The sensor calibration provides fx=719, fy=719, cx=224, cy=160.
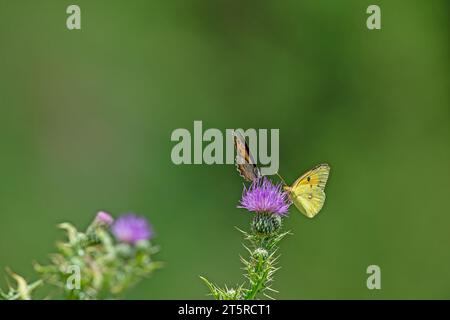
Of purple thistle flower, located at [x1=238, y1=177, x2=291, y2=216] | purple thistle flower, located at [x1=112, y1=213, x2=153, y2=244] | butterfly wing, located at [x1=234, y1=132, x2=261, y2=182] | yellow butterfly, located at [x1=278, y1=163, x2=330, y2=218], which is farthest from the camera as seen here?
yellow butterfly, located at [x1=278, y1=163, x2=330, y2=218]

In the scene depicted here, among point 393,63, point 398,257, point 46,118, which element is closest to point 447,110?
point 393,63

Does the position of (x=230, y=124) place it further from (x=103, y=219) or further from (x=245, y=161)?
(x=103, y=219)

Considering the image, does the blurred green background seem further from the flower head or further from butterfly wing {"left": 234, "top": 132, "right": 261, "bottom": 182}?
the flower head

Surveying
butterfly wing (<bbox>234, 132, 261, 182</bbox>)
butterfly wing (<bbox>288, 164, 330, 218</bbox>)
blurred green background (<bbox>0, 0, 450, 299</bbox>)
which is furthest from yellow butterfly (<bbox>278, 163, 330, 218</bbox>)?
blurred green background (<bbox>0, 0, 450, 299</bbox>)

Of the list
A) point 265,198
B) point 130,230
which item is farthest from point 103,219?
point 265,198

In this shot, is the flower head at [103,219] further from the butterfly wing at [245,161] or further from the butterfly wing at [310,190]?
the butterfly wing at [310,190]

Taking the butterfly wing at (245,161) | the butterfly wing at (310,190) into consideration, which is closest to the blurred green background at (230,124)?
the butterfly wing at (310,190)
